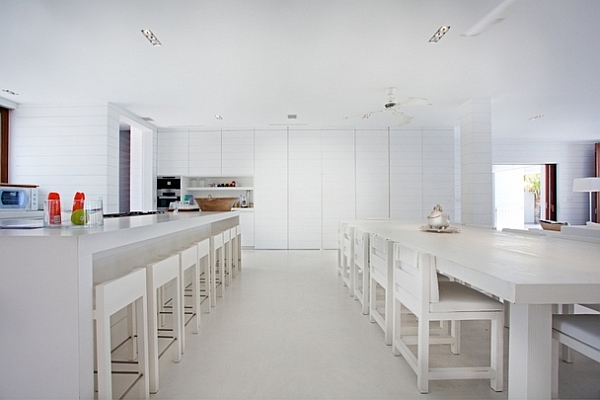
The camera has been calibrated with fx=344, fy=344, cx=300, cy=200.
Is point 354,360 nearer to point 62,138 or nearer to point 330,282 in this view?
point 330,282

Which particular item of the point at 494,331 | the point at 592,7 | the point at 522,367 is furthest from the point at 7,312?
the point at 592,7

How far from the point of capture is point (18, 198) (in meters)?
5.16

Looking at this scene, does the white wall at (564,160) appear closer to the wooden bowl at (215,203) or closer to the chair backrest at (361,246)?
the chair backrest at (361,246)

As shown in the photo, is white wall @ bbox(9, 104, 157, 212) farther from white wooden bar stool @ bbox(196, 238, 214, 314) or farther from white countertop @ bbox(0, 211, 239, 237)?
white countertop @ bbox(0, 211, 239, 237)

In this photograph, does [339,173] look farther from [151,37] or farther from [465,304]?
[465,304]

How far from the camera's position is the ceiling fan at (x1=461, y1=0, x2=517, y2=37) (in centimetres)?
286

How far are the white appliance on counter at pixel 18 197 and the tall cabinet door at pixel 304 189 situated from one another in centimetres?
451

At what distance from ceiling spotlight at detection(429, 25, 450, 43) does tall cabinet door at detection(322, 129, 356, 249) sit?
408 centimetres

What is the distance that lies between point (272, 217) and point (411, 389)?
5869 millimetres

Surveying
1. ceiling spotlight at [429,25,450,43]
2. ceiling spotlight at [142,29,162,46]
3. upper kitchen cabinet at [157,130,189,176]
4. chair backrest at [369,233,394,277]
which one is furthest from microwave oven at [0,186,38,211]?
ceiling spotlight at [429,25,450,43]

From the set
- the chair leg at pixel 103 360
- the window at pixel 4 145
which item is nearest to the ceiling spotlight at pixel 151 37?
the chair leg at pixel 103 360

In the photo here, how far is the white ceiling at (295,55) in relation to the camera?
2947 mm

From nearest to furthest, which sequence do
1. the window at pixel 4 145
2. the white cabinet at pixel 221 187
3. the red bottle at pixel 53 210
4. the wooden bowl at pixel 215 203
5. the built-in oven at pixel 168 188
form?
the red bottle at pixel 53 210
the wooden bowl at pixel 215 203
the window at pixel 4 145
the built-in oven at pixel 168 188
the white cabinet at pixel 221 187

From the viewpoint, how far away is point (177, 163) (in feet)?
25.0
